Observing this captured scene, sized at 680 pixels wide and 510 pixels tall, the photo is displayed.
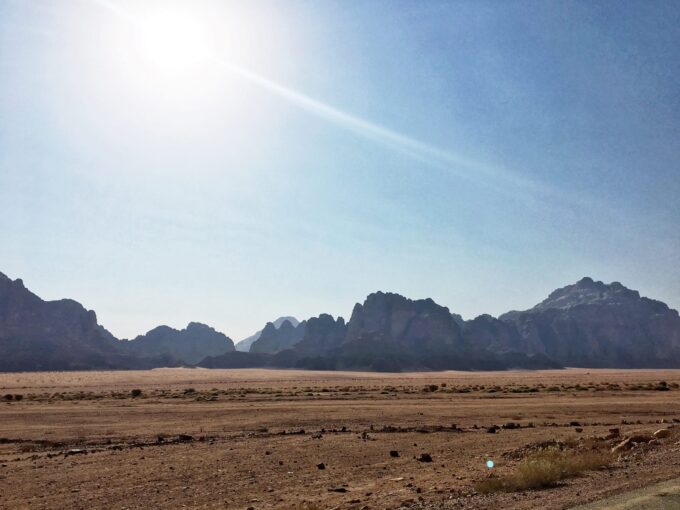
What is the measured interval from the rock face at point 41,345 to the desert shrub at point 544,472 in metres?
173

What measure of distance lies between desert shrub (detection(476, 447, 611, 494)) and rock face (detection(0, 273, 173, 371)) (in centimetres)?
17289

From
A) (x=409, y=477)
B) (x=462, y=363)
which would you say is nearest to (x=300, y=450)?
(x=409, y=477)

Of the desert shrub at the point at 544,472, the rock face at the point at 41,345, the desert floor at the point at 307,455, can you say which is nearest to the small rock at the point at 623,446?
the desert floor at the point at 307,455

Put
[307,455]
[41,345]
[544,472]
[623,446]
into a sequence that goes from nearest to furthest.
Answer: [544,472] → [623,446] → [307,455] → [41,345]

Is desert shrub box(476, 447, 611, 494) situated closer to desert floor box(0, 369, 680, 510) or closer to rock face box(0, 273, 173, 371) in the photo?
desert floor box(0, 369, 680, 510)

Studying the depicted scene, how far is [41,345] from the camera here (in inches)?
6988

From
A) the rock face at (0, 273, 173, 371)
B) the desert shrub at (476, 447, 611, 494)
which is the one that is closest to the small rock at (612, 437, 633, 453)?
the desert shrub at (476, 447, 611, 494)

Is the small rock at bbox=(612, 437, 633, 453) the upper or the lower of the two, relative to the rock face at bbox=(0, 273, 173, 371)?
lower

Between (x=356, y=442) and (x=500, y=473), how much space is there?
7980 mm

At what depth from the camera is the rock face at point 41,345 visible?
16412cm

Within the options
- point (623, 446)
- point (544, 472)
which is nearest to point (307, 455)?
point (544, 472)

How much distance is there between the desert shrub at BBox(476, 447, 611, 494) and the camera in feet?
45.1

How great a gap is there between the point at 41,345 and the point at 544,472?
19412cm

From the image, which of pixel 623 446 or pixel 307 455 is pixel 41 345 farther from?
pixel 623 446
